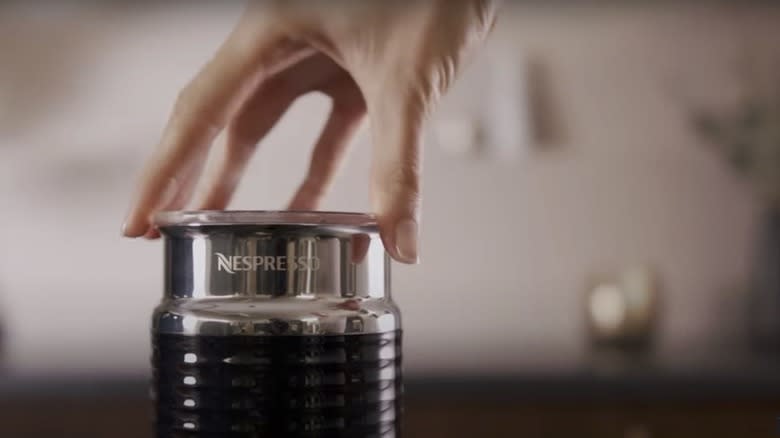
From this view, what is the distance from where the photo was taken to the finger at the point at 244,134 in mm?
711

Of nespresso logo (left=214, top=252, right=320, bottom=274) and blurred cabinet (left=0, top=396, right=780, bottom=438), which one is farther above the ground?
nespresso logo (left=214, top=252, right=320, bottom=274)

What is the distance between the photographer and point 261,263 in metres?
0.45

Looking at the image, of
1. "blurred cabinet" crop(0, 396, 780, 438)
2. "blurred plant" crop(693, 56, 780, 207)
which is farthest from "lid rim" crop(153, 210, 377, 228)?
"blurred plant" crop(693, 56, 780, 207)

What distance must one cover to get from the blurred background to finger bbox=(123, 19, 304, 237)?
1.11m

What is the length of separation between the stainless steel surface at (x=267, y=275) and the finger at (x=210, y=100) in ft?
0.59

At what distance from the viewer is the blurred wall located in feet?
5.87

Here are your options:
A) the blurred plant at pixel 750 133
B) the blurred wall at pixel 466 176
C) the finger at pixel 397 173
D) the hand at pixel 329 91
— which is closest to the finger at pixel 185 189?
the hand at pixel 329 91

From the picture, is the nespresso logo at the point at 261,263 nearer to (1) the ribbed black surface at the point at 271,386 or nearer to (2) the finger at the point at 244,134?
(1) the ribbed black surface at the point at 271,386

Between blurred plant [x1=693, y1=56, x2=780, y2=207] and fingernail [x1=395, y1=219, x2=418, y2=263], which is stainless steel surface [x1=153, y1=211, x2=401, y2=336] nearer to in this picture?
fingernail [x1=395, y1=219, x2=418, y2=263]

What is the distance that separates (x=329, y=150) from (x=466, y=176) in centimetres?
108

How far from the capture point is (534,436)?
1.38m

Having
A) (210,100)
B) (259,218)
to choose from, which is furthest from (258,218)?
(210,100)

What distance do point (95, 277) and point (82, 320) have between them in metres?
0.08

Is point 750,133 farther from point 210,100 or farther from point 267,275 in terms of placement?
point 267,275
